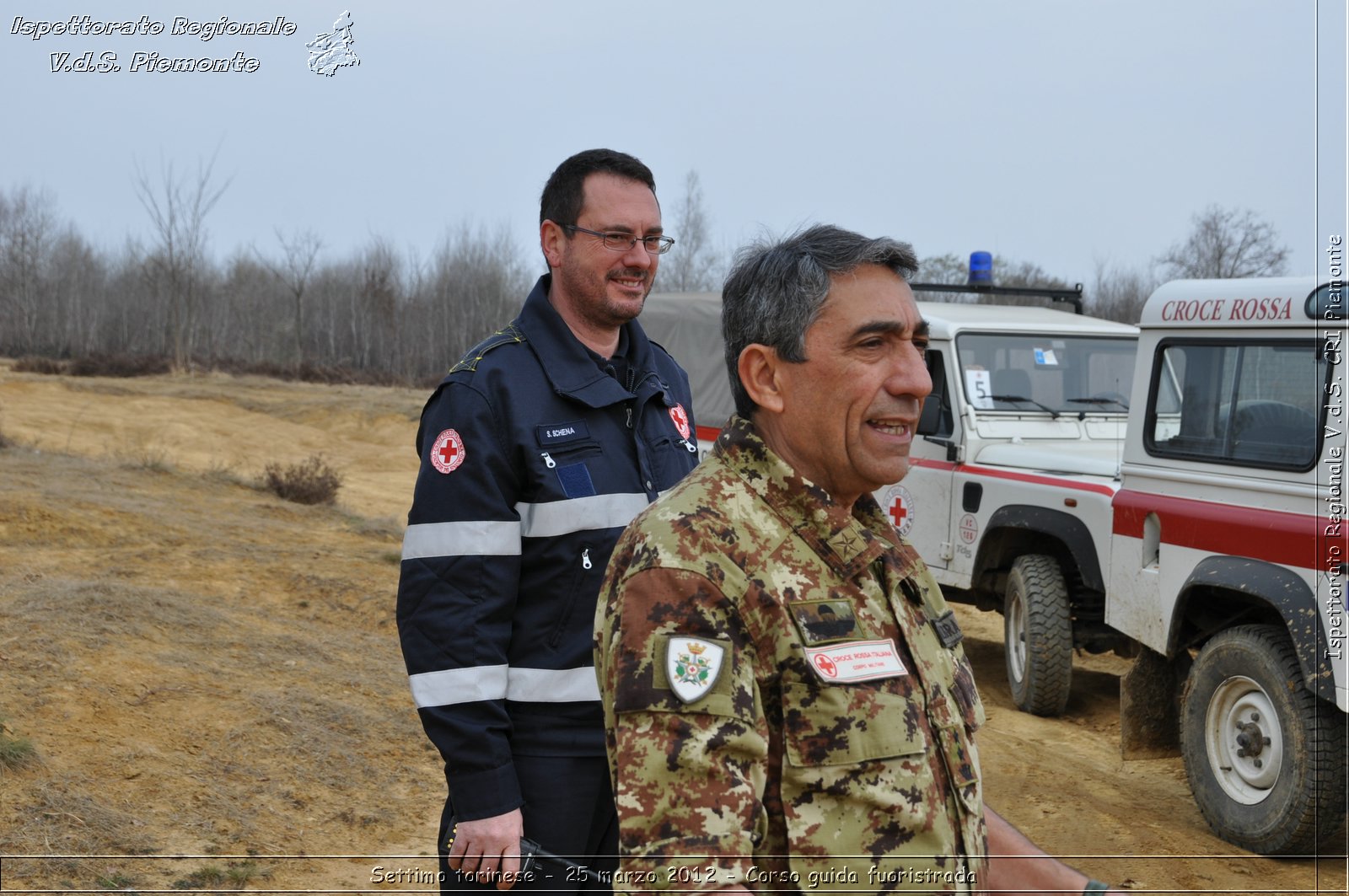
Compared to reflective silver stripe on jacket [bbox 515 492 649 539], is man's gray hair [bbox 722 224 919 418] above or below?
above

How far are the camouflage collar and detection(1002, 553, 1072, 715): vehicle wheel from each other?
17.9 feet

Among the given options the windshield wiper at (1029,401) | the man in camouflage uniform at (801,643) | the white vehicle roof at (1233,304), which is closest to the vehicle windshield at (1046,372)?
the windshield wiper at (1029,401)

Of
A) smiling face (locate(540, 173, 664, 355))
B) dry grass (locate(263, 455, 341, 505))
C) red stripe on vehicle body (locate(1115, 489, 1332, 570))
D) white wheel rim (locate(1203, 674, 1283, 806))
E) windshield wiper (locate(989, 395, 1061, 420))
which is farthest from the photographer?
dry grass (locate(263, 455, 341, 505))

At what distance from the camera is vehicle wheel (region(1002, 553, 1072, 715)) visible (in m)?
6.81

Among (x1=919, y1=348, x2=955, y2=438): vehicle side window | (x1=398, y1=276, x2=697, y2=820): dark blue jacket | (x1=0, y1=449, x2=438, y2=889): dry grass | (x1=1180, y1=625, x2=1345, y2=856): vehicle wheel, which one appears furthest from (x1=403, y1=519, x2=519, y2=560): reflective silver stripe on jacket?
(x1=919, y1=348, x2=955, y2=438): vehicle side window

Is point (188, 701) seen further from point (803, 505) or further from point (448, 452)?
point (803, 505)

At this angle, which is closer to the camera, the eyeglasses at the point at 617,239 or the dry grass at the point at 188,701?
the eyeglasses at the point at 617,239

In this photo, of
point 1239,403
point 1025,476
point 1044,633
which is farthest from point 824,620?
point 1025,476

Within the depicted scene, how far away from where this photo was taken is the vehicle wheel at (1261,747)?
4.69 meters

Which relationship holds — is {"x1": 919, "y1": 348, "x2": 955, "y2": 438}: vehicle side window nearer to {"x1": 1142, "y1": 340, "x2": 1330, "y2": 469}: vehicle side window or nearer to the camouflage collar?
{"x1": 1142, "y1": 340, "x2": 1330, "y2": 469}: vehicle side window

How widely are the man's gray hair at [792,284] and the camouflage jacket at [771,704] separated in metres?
0.14

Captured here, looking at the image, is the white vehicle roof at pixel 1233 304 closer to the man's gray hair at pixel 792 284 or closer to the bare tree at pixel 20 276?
the man's gray hair at pixel 792 284

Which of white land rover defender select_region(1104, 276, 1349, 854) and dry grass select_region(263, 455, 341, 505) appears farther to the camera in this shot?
dry grass select_region(263, 455, 341, 505)

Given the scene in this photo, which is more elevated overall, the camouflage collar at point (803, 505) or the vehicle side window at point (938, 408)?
the vehicle side window at point (938, 408)
